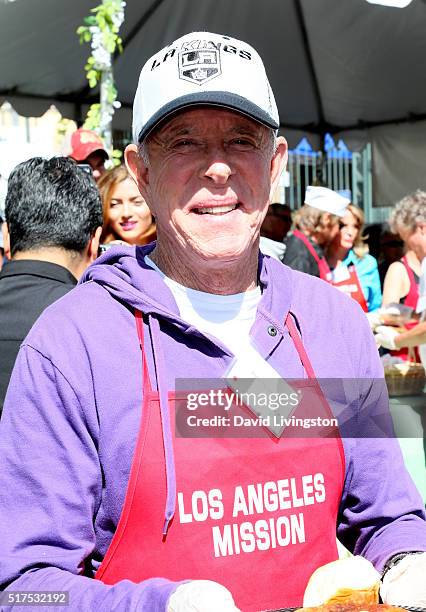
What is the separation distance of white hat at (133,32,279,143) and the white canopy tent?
527 centimetres

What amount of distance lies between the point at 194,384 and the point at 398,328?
309cm

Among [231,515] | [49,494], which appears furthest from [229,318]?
[49,494]

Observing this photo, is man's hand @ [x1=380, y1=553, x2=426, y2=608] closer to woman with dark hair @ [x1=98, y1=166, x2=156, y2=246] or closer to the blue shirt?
woman with dark hair @ [x1=98, y1=166, x2=156, y2=246]

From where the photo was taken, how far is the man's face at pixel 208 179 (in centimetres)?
140

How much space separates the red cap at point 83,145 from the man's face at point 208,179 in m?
3.56

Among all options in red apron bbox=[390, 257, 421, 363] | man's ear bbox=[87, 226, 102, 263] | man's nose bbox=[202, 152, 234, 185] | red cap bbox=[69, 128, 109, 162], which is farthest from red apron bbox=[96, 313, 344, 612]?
red cap bbox=[69, 128, 109, 162]

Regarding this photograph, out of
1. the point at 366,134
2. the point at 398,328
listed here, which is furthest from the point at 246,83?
the point at 366,134

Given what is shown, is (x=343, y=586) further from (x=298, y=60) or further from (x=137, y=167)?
(x=298, y=60)

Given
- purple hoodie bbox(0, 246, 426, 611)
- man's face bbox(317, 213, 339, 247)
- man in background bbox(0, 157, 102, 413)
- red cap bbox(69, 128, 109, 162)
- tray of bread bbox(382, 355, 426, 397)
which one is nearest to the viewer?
purple hoodie bbox(0, 246, 426, 611)

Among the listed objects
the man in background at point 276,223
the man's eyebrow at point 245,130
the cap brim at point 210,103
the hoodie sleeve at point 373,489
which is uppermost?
the cap brim at point 210,103

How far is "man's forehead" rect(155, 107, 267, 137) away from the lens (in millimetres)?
1385

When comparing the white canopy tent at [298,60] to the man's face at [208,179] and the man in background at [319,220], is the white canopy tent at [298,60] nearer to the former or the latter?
the man in background at [319,220]

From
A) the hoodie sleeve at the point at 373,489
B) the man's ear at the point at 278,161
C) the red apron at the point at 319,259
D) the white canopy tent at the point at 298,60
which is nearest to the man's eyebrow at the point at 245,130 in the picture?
the man's ear at the point at 278,161

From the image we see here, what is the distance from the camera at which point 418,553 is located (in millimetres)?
1350
